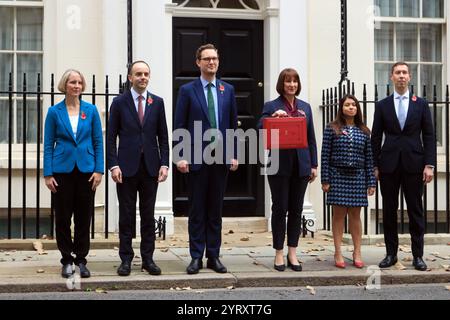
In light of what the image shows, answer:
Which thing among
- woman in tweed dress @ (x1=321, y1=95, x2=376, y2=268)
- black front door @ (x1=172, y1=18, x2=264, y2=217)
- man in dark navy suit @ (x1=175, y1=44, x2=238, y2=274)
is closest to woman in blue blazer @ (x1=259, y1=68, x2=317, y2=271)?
woman in tweed dress @ (x1=321, y1=95, x2=376, y2=268)

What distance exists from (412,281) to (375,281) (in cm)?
39

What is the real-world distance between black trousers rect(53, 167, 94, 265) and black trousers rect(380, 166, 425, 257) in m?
3.01

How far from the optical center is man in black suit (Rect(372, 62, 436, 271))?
7.44m

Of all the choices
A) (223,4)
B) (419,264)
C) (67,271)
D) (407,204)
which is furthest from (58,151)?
(223,4)

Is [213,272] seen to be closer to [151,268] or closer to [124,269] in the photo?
[151,268]

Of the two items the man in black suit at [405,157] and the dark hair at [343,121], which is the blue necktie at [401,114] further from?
the dark hair at [343,121]

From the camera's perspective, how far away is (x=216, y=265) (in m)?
7.12

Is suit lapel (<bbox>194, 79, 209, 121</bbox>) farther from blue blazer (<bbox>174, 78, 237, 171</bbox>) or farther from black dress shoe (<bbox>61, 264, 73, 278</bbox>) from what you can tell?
black dress shoe (<bbox>61, 264, 73, 278</bbox>)

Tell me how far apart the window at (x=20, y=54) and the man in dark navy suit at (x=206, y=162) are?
3684 millimetres

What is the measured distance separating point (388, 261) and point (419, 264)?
321 millimetres

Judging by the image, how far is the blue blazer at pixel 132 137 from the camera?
273 inches

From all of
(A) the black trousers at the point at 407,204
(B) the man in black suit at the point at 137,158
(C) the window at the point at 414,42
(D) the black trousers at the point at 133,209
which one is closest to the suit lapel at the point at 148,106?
(B) the man in black suit at the point at 137,158
